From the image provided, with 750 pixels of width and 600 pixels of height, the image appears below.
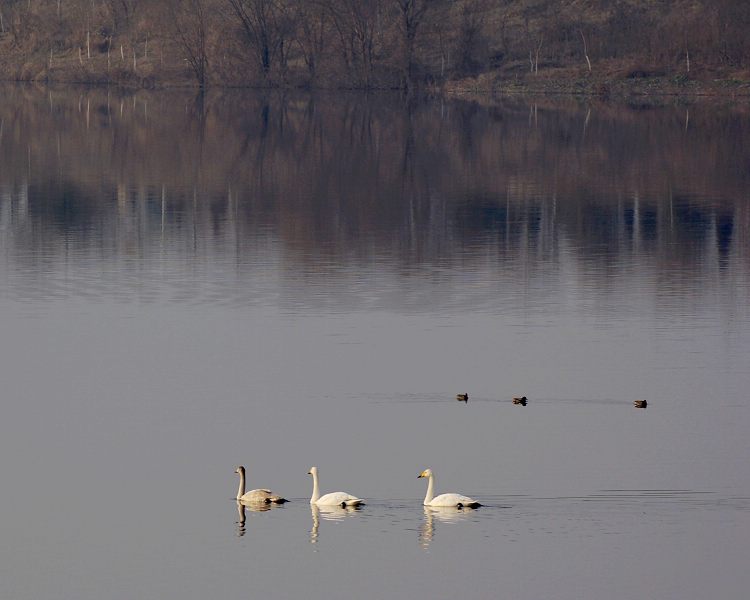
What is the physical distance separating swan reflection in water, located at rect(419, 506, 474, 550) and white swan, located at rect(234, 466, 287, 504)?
4.47 ft

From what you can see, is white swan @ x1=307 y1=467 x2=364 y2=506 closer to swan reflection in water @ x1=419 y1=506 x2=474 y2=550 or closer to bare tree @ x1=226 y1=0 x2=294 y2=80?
swan reflection in water @ x1=419 y1=506 x2=474 y2=550

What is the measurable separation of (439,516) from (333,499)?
0.95 m

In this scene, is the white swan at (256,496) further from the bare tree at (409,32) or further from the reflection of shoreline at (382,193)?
the bare tree at (409,32)

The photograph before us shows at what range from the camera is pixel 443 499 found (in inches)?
573

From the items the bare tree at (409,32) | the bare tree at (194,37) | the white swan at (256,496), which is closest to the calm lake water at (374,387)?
the white swan at (256,496)

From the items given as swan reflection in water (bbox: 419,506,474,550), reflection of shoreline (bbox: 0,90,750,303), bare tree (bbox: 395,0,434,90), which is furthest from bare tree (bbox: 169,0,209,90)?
swan reflection in water (bbox: 419,506,474,550)

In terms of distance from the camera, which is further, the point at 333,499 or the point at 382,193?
the point at 382,193

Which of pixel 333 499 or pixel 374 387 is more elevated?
pixel 374 387

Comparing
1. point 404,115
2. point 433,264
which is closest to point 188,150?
point 404,115

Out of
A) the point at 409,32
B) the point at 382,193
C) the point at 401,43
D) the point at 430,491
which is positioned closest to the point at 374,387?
the point at 430,491

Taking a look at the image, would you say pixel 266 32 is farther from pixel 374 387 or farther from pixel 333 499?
pixel 333 499

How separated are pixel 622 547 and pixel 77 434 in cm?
626

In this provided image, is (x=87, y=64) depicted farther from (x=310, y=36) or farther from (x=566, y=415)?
(x=566, y=415)

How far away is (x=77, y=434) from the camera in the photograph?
680 inches
